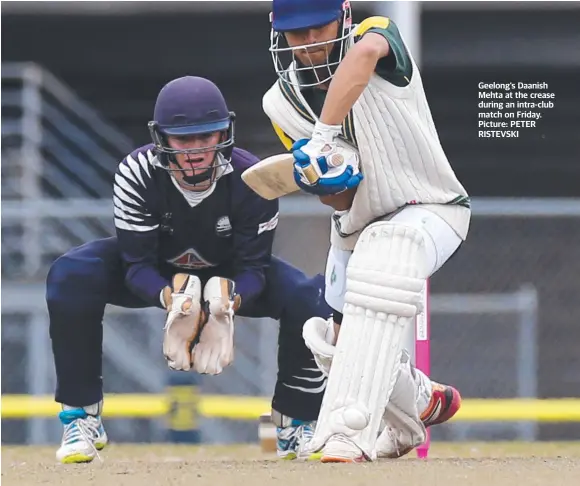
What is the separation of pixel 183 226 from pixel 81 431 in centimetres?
90

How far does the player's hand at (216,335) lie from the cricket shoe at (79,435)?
1.98ft

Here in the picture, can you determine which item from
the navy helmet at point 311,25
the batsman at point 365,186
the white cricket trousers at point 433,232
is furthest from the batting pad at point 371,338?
the navy helmet at point 311,25

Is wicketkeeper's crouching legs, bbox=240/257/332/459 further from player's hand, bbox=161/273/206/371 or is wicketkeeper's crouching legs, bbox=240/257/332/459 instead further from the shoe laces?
the shoe laces

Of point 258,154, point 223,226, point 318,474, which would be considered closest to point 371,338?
point 318,474

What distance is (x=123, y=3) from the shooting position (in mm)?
10398

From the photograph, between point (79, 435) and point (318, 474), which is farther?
point (79, 435)

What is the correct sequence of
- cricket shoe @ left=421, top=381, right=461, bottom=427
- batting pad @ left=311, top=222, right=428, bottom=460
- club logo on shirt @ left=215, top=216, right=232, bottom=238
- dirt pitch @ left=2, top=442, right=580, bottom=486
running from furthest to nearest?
1. club logo on shirt @ left=215, top=216, right=232, bottom=238
2. cricket shoe @ left=421, top=381, right=461, bottom=427
3. batting pad @ left=311, top=222, right=428, bottom=460
4. dirt pitch @ left=2, top=442, right=580, bottom=486

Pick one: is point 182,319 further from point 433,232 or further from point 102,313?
point 433,232

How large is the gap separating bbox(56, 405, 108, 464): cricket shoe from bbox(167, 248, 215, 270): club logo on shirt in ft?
2.15

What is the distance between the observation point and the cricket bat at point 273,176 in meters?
4.51

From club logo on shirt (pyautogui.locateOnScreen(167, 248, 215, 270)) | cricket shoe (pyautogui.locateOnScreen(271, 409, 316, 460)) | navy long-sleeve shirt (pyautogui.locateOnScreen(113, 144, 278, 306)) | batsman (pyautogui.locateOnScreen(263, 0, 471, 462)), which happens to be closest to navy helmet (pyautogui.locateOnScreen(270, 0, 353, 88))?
batsman (pyautogui.locateOnScreen(263, 0, 471, 462))


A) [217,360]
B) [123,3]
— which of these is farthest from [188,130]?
[123,3]

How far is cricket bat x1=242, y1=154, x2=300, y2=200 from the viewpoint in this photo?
4.51 metres

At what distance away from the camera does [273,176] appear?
15.0ft
